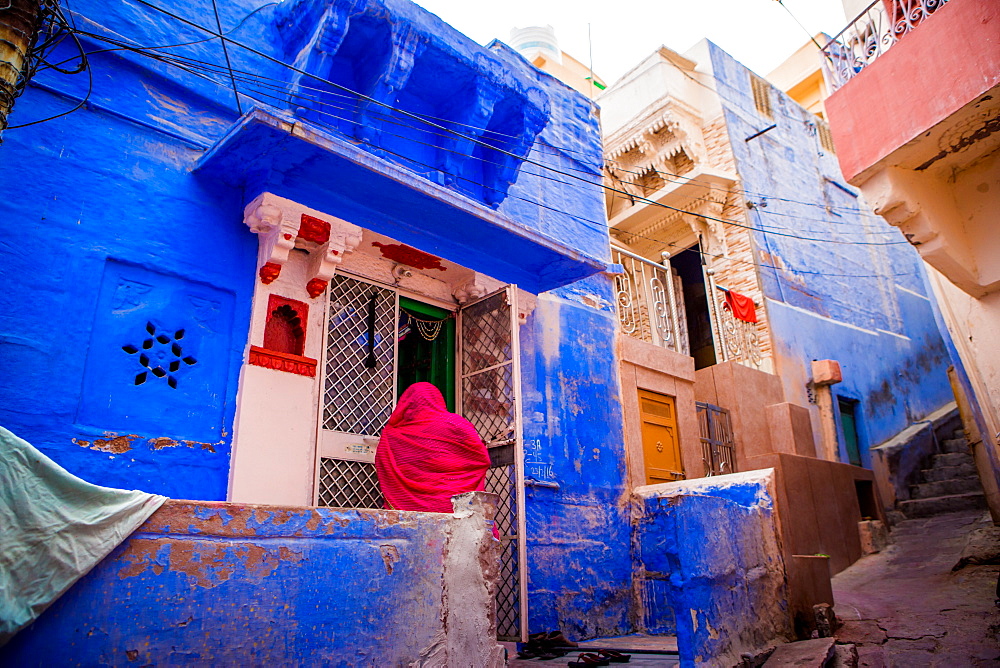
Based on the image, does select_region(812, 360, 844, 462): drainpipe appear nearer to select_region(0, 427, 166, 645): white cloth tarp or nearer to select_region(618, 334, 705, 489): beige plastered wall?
select_region(618, 334, 705, 489): beige plastered wall

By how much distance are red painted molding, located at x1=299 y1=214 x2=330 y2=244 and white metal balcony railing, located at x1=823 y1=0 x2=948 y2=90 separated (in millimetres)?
5290

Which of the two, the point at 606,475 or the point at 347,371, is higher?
the point at 347,371

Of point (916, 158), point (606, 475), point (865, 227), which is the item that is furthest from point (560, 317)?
point (865, 227)

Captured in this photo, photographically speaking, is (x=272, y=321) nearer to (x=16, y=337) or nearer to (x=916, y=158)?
(x=16, y=337)

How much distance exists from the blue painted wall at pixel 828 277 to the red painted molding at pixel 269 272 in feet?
27.6

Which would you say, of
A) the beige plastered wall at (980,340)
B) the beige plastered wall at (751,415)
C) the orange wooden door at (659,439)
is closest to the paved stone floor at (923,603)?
the beige plastered wall at (980,340)

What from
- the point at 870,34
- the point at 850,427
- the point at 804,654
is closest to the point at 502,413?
the point at 804,654

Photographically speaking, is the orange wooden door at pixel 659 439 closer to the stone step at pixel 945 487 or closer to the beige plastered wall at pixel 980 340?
the beige plastered wall at pixel 980 340

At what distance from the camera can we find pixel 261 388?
509 cm

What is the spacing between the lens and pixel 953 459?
11367 millimetres

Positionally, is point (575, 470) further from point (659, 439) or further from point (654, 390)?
point (654, 390)

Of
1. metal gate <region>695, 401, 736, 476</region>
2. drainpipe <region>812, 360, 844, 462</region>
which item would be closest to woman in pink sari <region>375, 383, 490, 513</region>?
metal gate <region>695, 401, 736, 476</region>

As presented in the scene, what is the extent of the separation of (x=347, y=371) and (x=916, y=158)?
540 centimetres

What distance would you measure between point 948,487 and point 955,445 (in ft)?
6.23
